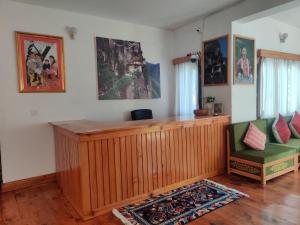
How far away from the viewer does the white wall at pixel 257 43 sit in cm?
361

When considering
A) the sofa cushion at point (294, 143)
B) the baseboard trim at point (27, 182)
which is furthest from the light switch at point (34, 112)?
the sofa cushion at point (294, 143)

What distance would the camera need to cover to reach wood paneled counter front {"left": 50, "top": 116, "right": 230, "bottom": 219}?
236 centimetres

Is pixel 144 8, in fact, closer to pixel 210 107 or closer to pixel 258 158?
pixel 210 107

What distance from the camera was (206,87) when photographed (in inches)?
154

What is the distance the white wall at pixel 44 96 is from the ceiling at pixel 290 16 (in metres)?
2.59

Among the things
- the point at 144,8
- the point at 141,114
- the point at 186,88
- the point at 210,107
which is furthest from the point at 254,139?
the point at 144,8

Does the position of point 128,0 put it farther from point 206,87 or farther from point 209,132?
point 209,132

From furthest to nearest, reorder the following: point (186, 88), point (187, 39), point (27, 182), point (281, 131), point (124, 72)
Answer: point (186, 88) → point (187, 39) → point (124, 72) → point (281, 131) → point (27, 182)

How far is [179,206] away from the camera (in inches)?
99.9

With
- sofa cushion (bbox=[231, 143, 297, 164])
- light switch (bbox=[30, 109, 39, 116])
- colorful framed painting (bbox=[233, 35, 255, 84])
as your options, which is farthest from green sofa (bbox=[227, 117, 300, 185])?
light switch (bbox=[30, 109, 39, 116])

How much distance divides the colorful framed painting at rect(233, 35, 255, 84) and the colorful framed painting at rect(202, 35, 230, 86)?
14 centimetres

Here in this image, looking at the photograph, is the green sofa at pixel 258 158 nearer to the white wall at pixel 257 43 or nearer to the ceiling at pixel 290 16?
the white wall at pixel 257 43

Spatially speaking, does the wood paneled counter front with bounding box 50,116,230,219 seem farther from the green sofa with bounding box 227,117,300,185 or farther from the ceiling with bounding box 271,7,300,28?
the ceiling with bounding box 271,7,300,28

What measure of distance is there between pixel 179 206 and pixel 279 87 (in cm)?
345
